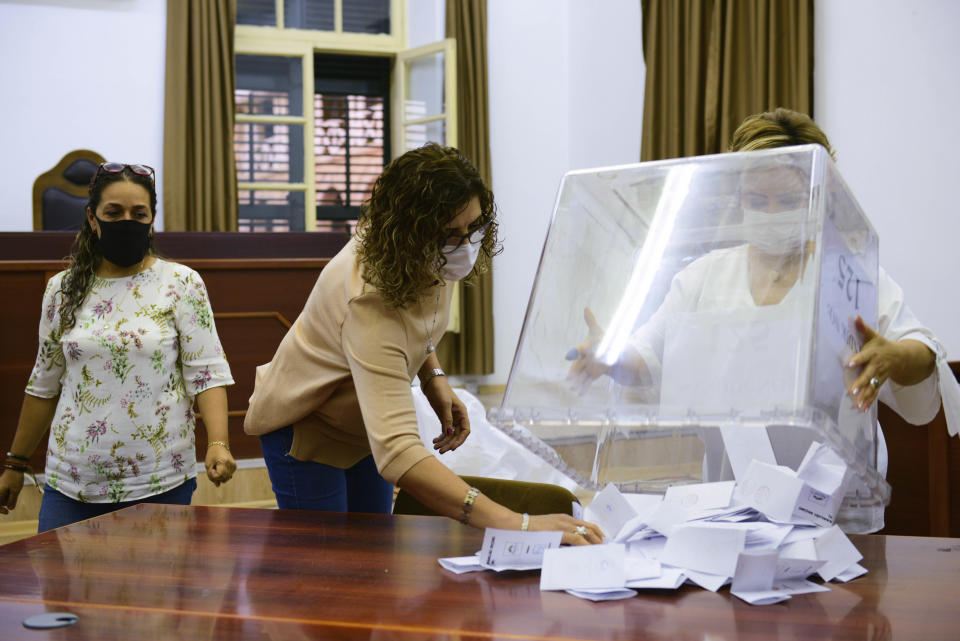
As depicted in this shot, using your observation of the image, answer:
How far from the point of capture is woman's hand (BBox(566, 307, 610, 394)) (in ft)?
4.50

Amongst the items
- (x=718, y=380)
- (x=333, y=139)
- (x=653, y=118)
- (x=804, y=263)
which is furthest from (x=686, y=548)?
(x=333, y=139)

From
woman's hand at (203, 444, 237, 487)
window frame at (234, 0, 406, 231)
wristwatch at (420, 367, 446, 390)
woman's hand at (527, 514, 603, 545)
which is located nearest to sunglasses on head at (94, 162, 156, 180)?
woman's hand at (203, 444, 237, 487)

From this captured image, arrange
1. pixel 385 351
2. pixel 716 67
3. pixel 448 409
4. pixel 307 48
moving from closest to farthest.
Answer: pixel 385 351, pixel 448 409, pixel 716 67, pixel 307 48

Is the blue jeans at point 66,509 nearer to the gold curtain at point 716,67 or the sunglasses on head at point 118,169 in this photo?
the sunglasses on head at point 118,169

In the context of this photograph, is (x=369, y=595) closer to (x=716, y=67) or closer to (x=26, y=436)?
(x=26, y=436)

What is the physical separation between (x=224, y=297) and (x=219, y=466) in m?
1.88

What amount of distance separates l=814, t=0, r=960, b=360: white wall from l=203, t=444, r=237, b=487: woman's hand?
3.28 m

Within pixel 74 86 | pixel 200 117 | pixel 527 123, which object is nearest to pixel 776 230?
pixel 200 117

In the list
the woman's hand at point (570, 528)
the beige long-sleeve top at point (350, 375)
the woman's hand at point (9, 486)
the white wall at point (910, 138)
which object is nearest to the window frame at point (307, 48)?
the white wall at point (910, 138)

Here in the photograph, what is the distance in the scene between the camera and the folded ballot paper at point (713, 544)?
118cm

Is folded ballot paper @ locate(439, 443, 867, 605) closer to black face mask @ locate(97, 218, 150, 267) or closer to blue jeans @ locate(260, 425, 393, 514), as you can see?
blue jeans @ locate(260, 425, 393, 514)

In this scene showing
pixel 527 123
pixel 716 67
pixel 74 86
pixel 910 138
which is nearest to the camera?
pixel 910 138

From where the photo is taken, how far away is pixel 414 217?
146cm

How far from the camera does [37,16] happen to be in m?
5.75
